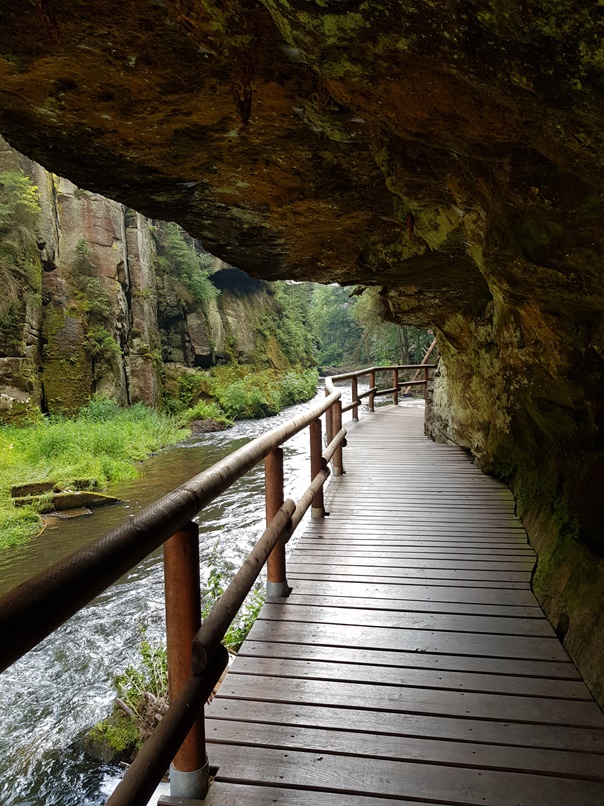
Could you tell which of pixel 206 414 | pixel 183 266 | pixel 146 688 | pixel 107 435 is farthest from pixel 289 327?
pixel 146 688

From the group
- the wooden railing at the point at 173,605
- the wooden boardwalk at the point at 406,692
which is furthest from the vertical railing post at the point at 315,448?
the wooden railing at the point at 173,605

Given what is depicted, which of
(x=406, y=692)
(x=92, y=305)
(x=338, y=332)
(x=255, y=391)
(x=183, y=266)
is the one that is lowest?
(x=255, y=391)

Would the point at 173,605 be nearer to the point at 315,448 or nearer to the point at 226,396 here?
the point at 315,448

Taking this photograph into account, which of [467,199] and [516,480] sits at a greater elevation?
[467,199]

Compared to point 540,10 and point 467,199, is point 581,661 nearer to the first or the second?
point 467,199

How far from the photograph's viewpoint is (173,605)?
1492mm

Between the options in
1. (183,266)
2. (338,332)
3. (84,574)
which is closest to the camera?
(84,574)

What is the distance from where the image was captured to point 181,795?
1636 mm

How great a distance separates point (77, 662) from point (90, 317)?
12302mm

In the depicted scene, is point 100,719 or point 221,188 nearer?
point 221,188

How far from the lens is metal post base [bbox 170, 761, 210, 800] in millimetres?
1632

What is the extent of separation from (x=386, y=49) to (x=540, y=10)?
1.49ft

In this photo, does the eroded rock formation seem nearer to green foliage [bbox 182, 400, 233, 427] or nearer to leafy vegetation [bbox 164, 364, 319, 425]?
green foliage [bbox 182, 400, 233, 427]

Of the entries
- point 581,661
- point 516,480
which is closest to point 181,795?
point 581,661
